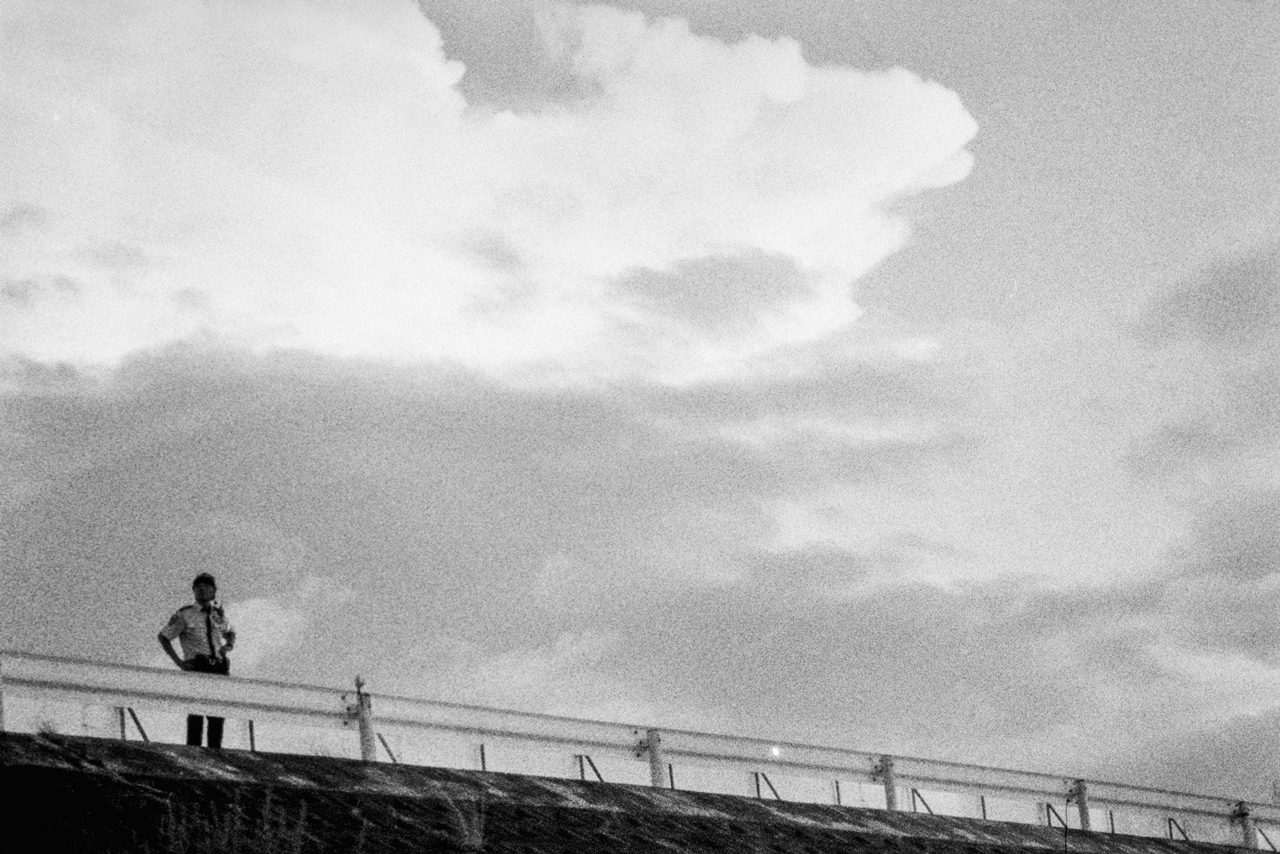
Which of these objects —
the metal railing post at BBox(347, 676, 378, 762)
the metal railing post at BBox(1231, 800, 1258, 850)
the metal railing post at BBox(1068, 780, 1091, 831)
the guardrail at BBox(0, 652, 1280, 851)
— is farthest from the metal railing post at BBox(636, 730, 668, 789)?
the metal railing post at BBox(1231, 800, 1258, 850)

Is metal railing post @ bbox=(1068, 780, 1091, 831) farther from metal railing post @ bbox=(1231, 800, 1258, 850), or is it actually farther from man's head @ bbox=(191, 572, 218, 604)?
man's head @ bbox=(191, 572, 218, 604)

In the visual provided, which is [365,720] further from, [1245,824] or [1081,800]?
[1245,824]

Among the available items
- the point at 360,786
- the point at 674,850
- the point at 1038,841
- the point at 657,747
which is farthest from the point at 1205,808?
the point at 360,786

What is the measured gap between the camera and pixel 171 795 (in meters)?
10.3

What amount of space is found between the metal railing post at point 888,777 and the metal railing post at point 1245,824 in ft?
22.3

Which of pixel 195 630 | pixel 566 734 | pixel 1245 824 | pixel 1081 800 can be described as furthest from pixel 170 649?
pixel 1245 824

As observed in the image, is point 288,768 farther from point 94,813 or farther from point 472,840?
point 94,813

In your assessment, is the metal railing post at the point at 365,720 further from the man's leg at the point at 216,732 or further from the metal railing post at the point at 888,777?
the metal railing post at the point at 888,777

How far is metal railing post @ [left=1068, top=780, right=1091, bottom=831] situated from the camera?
19.9 m

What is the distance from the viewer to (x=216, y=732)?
1262cm

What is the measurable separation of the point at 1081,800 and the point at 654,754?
6.42m

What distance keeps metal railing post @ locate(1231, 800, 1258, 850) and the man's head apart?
42.9ft

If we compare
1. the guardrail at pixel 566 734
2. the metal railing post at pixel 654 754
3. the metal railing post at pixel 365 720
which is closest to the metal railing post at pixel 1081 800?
the guardrail at pixel 566 734

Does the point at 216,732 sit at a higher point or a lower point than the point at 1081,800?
lower
